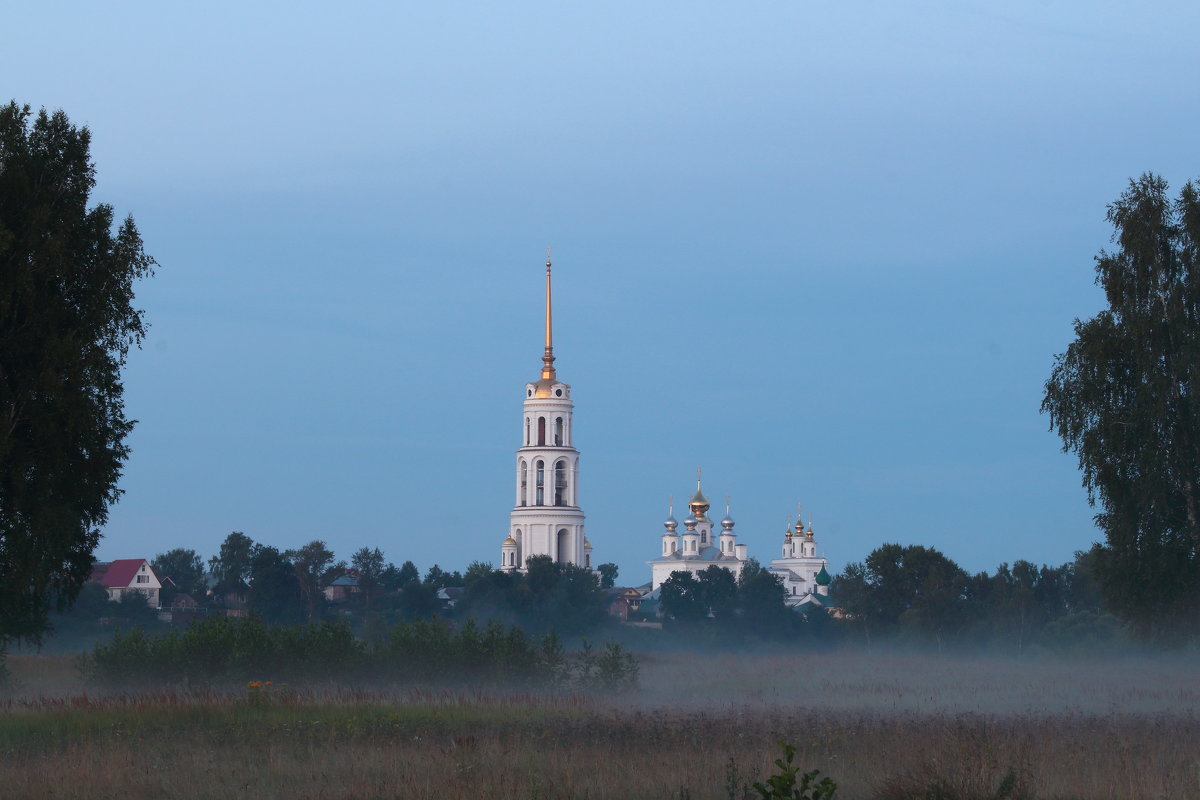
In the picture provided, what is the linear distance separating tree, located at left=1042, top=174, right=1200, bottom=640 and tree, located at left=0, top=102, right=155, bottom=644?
72.0ft

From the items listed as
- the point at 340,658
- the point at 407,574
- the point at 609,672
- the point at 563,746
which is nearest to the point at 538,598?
the point at 407,574

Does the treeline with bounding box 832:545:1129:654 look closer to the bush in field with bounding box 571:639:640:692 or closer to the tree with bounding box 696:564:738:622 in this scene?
the tree with bounding box 696:564:738:622

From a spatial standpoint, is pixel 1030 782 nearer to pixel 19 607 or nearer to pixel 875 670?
pixel 19 607

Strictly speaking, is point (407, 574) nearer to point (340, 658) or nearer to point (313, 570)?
point (313, 570)

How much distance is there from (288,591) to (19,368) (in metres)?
85.9

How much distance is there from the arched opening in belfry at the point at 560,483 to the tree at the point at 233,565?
58.0 meters

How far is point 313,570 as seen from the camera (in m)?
112

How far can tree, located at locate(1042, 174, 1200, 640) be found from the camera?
3359cm

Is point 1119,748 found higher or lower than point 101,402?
lower

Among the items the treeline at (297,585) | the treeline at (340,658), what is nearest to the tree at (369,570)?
the treeline at (297,585)

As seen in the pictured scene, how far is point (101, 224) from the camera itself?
2662cm

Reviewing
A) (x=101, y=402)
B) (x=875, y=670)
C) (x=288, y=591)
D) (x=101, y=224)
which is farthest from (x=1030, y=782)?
(x=288, y=591)

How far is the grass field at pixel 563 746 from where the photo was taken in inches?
634

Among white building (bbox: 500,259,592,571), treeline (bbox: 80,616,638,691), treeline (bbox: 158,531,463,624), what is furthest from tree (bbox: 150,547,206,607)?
treeline (bbox: 80,616,638,691)
